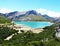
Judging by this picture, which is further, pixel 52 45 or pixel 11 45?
pixel 11 45

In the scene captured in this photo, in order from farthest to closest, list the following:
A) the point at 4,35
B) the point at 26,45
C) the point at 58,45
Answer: the point at 4,35, the point at 26,45, the point at 58,45

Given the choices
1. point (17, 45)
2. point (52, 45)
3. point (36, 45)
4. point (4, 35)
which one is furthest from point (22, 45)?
→ point (4, 35)

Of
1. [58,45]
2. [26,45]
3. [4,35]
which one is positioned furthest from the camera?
[4,35]

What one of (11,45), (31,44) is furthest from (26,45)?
(11,45)

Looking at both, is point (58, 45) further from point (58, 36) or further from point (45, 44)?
point (58, 36)

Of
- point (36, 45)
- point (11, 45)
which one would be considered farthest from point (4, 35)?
point (36, 45)

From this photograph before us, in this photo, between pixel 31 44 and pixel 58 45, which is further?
pixel 31 44

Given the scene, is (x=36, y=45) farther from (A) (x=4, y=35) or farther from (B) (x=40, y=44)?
(A) (x=4, y=35)
